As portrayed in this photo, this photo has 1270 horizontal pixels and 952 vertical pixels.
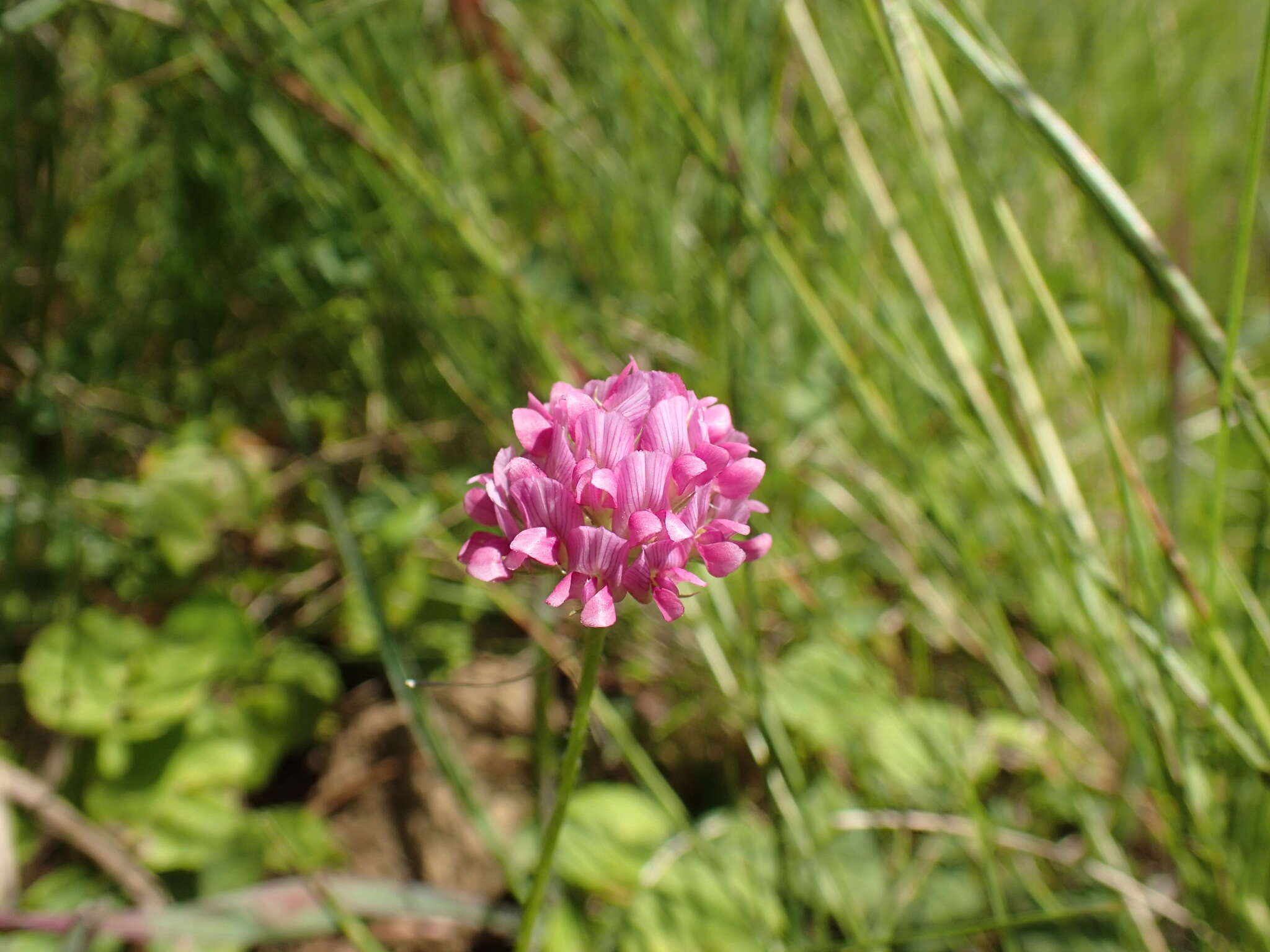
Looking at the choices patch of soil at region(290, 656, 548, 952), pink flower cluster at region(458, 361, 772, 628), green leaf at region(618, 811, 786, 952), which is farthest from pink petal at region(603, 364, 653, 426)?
patch of soil at region(290, 656, 548, 952)

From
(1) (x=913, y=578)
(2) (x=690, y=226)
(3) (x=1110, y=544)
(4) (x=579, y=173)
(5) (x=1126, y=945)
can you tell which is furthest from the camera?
(4) (x=579, y=173)

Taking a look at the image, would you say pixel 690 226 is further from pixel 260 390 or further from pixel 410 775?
pixel 410 775

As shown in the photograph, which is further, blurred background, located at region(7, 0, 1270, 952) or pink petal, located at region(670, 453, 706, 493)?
blurred background, located at region(7, 0, 1270, 952)

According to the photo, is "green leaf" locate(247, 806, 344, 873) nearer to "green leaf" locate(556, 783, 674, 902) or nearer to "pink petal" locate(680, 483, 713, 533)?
"green leaf" locate(556, 783, 674, 902)

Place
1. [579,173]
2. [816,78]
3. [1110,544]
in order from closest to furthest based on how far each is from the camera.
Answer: [816,78]
[1110,544]
[579,173]

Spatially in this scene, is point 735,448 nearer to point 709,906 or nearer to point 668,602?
point 668,602

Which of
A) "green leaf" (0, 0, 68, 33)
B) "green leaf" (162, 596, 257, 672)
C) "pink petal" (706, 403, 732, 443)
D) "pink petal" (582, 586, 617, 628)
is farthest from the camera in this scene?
"green leaf" (162, 596, 257, 672)

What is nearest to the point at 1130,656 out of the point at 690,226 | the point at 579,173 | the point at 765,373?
the point at 765,373
